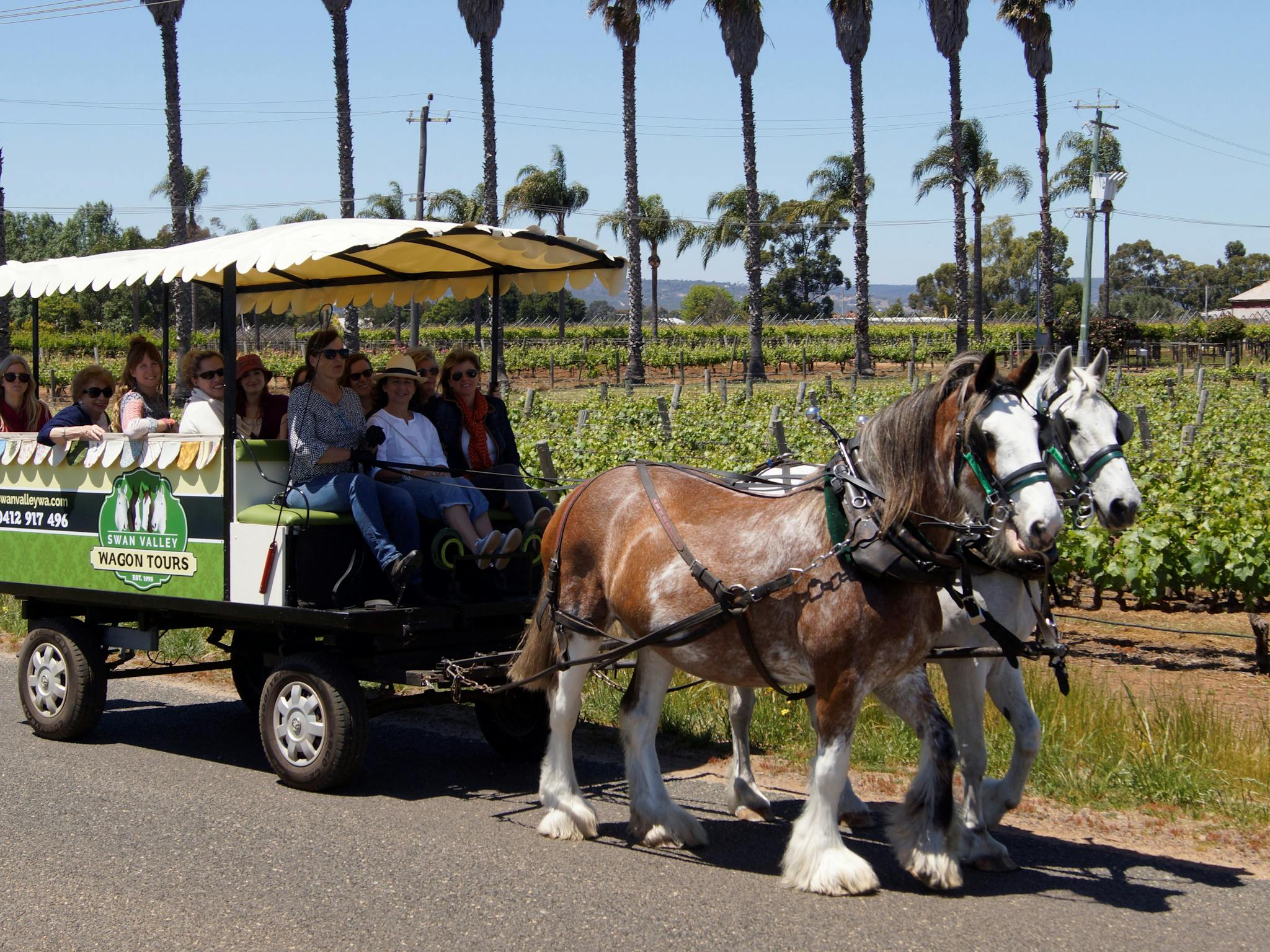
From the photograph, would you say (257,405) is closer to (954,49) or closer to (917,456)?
(917,456)

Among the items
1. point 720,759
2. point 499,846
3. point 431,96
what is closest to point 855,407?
point 431,96

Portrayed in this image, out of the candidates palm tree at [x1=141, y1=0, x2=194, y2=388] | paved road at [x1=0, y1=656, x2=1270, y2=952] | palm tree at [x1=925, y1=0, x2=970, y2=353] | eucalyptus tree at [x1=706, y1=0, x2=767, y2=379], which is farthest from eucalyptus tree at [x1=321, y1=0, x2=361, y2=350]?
paved road at [x1=0, y1=656, x2=1270, y2=952]

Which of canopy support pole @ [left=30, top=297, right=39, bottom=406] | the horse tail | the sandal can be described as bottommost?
the horse tail

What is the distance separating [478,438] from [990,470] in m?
3.52

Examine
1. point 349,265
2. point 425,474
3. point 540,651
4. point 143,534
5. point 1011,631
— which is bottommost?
point 540,651

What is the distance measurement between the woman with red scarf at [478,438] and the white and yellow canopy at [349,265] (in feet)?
2.13

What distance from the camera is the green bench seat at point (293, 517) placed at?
20.6 ft

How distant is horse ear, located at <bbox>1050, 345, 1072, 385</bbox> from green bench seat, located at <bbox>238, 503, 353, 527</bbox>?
3.39 metres

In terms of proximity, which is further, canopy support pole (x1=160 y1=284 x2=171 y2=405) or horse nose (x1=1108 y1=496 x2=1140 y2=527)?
canopy support pole (x1=160 y1=284 x2=171 y2=405)

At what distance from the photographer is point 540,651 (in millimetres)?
5945

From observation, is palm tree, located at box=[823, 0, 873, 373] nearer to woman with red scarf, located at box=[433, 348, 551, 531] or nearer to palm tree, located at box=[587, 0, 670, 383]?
palm tree, located at box=[587, 0, 670, 383]

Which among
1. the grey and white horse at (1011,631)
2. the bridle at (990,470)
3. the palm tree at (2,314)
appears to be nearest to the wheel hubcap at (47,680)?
the grey and white horse at (1011,631)

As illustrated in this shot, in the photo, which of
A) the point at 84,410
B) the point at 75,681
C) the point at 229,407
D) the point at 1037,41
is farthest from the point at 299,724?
the point at 1037,41

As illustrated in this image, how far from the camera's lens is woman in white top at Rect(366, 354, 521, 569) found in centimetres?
655
